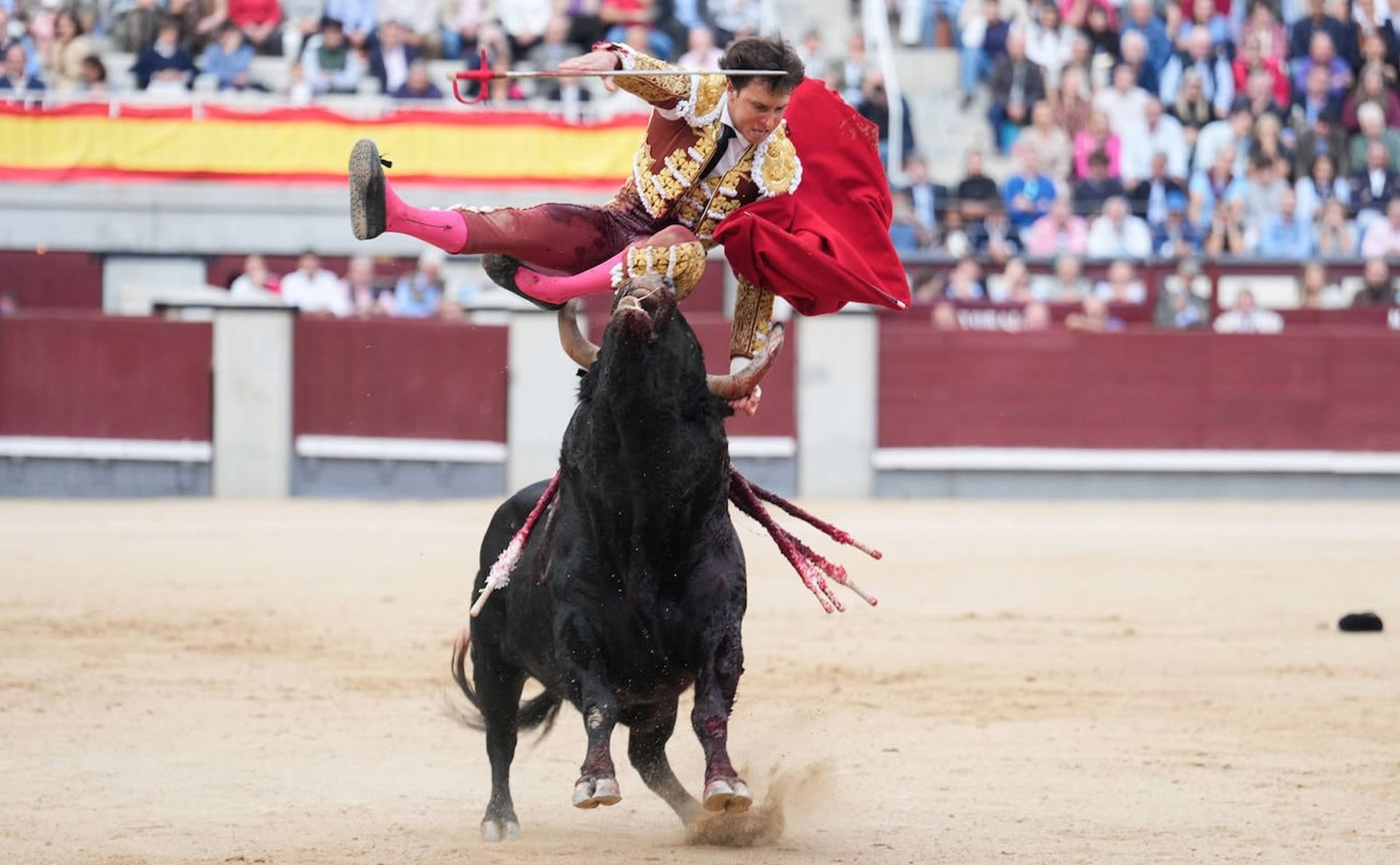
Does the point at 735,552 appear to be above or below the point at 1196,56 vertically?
below

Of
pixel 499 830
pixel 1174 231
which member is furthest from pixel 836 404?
pixel 499 830

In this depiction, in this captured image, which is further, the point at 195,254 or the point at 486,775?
the point at 195,254

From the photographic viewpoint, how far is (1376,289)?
13633 millimetres

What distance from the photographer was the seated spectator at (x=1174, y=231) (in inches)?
543

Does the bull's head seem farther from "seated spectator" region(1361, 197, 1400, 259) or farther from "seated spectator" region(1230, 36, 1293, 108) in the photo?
"seated spectator" region(1230, 36, 1293, 108)

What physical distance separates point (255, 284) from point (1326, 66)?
23.9 feet

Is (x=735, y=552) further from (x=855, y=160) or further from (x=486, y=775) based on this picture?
(x=486, y=775)

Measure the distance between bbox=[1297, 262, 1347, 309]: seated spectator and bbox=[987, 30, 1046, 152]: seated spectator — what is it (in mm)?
2232

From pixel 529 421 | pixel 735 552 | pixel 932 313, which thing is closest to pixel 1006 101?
pixel 932 313

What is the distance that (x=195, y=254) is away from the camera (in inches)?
592

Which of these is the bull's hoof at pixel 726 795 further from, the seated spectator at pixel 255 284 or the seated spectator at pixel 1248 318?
the seated spectator at pixel 1248 318

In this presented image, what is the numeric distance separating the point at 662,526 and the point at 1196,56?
436 inches

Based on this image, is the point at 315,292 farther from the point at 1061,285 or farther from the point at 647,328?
the point at 647,328

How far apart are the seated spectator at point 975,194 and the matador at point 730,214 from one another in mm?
8785
